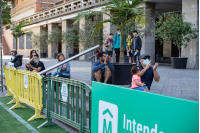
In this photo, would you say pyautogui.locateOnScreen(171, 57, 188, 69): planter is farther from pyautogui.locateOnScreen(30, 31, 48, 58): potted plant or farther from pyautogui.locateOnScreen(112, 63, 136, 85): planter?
pyautogui.locateOnScreen(30, 31, 48, 58): potted plant

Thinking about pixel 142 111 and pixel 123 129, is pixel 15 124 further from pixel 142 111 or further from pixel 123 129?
pixel 142 111

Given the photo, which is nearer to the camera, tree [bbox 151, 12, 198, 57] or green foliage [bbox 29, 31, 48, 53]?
tree [bbox 151, 12, 198, 57]

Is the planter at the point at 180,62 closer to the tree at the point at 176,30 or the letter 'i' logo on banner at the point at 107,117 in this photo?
the tree at the point at 176,30

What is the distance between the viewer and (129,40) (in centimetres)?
1238

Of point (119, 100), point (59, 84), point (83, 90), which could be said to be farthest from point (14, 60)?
point (119, 100)

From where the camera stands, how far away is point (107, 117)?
10.1 feet

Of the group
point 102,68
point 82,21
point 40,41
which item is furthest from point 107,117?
point 40,41

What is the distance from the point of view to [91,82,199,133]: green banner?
204cm

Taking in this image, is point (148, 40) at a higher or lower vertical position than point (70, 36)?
lower

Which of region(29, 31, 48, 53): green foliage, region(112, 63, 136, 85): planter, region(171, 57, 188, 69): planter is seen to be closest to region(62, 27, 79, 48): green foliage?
region(29, 31, 48, 53): green foliage

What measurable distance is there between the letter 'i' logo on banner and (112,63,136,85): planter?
4387 millimetres

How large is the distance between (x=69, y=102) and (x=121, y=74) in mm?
3596

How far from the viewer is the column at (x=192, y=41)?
45.0 feet

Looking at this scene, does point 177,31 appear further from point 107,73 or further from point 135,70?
point 135,70
